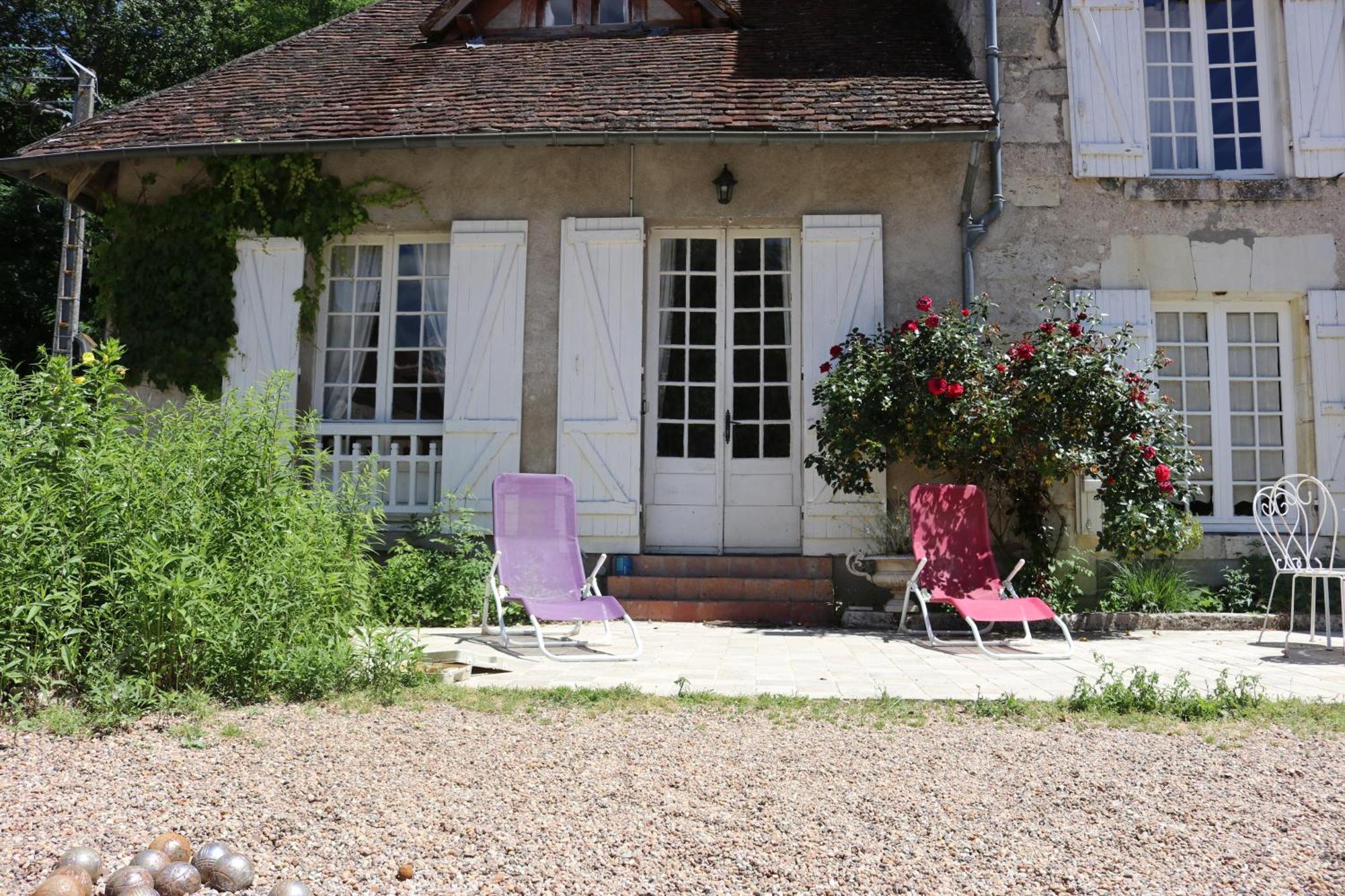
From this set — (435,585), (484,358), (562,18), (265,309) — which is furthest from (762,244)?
(265,309)

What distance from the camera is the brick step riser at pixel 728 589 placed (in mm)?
6984

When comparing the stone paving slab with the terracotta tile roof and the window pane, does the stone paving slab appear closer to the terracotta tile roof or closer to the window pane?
the terracotta tile roof

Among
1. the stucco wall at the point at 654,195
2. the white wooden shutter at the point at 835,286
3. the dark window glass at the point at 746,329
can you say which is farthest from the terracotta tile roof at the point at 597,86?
the dark window glass at the point at 746,329

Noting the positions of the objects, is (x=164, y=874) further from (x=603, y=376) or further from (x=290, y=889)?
(x=603, y=376)

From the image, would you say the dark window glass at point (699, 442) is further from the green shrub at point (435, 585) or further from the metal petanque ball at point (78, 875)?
the metal petanque ball at point (78, 875)

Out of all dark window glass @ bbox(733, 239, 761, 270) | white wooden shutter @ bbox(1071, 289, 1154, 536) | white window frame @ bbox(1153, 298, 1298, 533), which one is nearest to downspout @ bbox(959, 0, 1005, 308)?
white wooden shutter @ bbox(1071, 289, 1154, 536)

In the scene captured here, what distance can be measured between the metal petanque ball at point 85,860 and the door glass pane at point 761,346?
593cm

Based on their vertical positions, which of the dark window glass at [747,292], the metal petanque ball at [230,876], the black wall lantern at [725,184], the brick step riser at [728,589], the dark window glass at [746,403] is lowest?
the metal petanque ball at [230,876]

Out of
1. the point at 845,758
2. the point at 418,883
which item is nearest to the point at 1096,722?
the point at 845,758

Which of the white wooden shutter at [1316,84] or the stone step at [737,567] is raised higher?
the white wooden shutter at [1316,84]

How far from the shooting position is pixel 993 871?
220 cm

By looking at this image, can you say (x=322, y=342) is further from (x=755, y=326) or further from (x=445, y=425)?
(x=755, y=326)

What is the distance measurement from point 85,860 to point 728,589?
520 centimetres

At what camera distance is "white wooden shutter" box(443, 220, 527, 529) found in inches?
298
